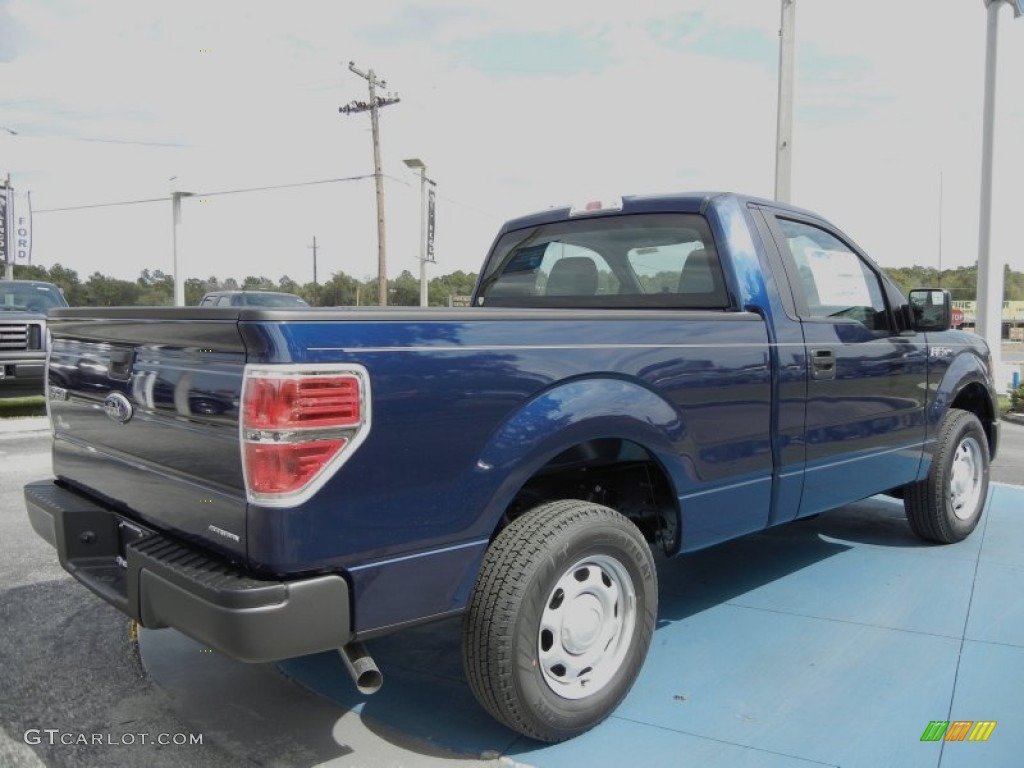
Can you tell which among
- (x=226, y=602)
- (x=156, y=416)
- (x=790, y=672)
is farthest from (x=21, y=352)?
(x=790, y=672)

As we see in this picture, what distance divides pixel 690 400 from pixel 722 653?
3.81ft

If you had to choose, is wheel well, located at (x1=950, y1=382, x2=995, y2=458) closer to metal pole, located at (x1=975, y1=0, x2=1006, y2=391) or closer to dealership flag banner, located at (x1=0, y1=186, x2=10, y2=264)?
metal pole, located at (x1=975, y1=0, x2=1006, y2=391)

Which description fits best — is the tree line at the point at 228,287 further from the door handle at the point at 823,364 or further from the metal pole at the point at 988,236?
the door handle at the point at 823,364

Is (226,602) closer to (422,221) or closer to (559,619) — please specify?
(559,619)

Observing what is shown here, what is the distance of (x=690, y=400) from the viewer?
312 centimetres

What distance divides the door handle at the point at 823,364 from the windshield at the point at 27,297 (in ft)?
38.2

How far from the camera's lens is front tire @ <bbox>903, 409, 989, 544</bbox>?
15.9 ft

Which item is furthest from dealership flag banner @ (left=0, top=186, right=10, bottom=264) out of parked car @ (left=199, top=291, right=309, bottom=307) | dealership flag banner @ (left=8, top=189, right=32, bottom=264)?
parked car @ (left=199, top=291, right=309, bottom=307)

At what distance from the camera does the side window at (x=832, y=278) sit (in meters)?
3.97

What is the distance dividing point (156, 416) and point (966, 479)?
4777 mm

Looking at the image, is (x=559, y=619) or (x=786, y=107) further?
(x=786, y=107)

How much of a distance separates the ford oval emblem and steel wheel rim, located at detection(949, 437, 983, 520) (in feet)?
14.9

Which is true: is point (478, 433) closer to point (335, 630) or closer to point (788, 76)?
point (335, 630)

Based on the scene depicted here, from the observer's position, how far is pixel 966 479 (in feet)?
17.1
